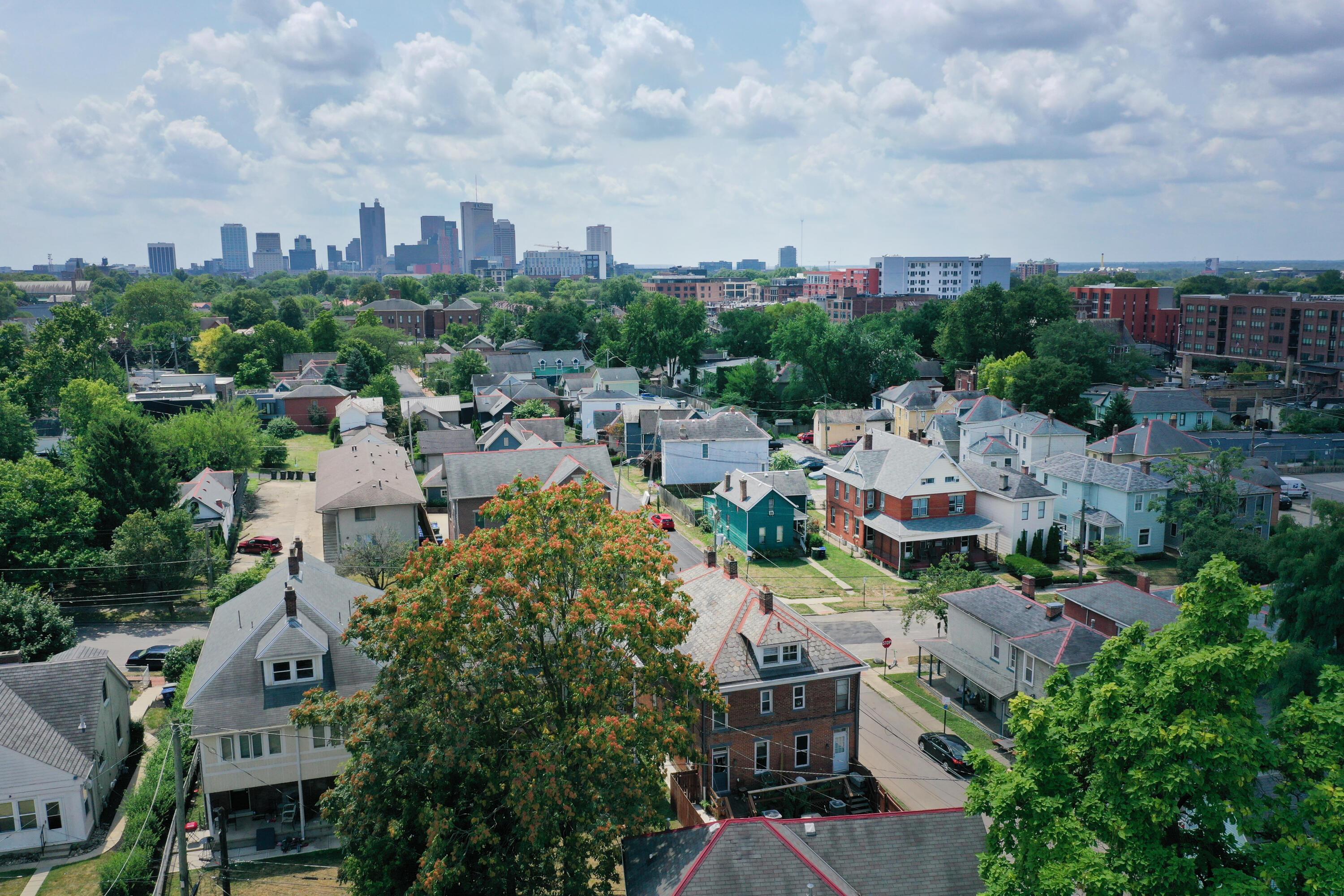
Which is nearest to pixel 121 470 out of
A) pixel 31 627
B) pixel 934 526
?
pixel 31 627

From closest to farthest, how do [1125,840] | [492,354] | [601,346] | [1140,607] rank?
[1125,840]
[1140,607]
[492,354]
[601,346]

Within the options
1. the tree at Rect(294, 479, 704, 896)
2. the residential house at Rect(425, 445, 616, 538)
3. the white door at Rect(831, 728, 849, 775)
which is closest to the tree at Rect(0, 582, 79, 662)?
the tree at Rect(294, 479, 704, 896)

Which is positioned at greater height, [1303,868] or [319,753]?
[1303,868]

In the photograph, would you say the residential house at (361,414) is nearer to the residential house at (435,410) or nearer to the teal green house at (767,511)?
the residential house at (435,410)

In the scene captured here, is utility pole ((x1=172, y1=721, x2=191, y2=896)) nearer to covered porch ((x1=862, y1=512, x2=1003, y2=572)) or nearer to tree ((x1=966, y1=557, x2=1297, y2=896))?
tree ((x1=966, y1=557, x2=1297, y2=896))

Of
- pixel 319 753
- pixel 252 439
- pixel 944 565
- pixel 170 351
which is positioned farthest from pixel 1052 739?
pixel 170 351

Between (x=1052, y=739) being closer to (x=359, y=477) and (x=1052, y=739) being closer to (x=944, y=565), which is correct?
(x=944, y=565)
